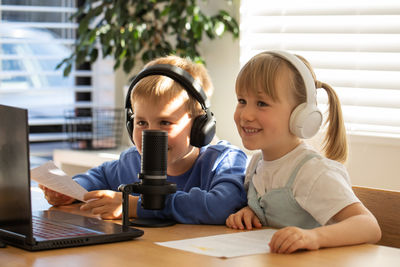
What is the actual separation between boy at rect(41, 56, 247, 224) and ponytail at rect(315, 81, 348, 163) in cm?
24

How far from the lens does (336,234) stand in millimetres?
1194

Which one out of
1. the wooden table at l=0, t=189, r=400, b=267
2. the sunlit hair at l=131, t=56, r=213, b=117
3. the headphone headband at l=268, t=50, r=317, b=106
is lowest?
the wooden table at l=0, t=189, r=400, b=267

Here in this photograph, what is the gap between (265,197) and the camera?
4.76 ft

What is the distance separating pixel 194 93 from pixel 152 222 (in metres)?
0.36

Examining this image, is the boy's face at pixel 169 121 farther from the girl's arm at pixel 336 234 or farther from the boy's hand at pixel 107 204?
the girl's arm at pixel 336 234

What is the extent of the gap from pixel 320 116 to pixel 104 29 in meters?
2.00

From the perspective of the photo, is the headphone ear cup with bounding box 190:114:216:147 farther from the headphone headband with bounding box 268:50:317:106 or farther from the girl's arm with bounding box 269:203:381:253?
the girl's arm with bounding box 269:203:381:253

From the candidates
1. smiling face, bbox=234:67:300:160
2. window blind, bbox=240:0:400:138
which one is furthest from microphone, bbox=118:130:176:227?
window blind, bbox=240:0:400:138

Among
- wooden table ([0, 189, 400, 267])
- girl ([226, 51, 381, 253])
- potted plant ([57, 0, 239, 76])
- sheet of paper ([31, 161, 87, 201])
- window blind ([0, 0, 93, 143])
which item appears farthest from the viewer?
window blind ([0, 0, 93, 143])

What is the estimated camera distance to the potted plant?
2.90 meters

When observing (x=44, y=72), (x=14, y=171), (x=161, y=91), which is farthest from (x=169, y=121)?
(x=44, y=72)

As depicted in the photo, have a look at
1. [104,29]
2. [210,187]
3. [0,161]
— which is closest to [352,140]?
[210,187]

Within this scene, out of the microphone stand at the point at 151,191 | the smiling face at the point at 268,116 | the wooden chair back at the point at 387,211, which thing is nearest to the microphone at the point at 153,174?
the microphone stand at the point at 151,191

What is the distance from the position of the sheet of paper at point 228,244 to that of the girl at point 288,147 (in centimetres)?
9
